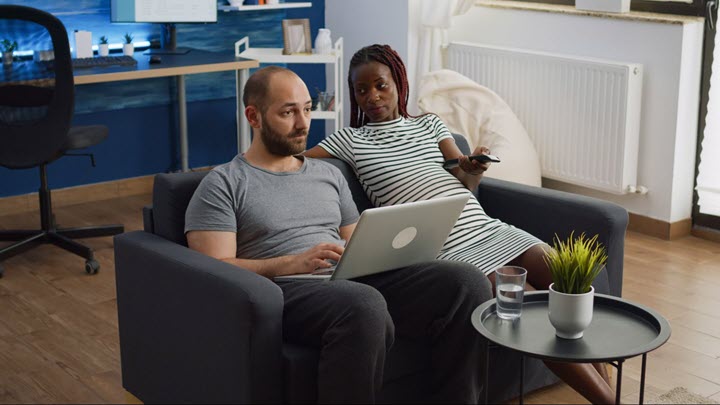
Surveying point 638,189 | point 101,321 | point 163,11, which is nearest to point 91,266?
point 101,321

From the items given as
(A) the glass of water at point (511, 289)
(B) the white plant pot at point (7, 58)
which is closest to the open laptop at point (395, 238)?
(A) the glass of water at point (511, 289)

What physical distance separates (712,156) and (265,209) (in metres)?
2.58

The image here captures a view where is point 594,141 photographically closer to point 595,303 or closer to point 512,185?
point 512,185

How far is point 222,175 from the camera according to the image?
2500 mm

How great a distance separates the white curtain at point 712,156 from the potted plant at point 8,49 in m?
2.86

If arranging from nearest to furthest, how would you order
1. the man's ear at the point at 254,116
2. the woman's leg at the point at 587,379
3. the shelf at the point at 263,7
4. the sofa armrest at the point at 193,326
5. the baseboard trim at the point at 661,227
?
the sofa armrest at the point at 193,326, the woman's leg at the point at 587,379, the man's ear at the point at 254,116, the baseboard trim at the point at 661,227, the shelf at the point at 263,7

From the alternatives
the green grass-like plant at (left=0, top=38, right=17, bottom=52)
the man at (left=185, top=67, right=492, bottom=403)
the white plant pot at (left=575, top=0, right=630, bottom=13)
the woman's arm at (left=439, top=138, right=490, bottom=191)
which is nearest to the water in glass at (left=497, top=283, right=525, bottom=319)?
the man at (left=185, top=67, right=492, bottom=403)

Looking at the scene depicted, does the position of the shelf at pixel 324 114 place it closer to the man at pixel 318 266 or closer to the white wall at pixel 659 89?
the white wall at pixel 659 89

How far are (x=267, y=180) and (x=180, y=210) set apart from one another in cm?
23

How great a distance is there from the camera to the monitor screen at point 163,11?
4844 millimetres

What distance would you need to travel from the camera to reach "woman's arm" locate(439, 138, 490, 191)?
294 centimetres

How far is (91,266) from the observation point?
153 inches

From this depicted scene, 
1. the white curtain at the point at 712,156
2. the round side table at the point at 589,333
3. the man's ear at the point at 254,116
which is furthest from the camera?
the white curtain at the point at 712,156

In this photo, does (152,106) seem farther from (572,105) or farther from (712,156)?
(712,156)
